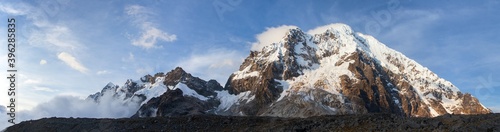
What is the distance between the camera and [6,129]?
76438 millimetres

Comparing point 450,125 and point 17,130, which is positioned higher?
point 17,130

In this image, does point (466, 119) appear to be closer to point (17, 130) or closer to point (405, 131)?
point (405, 131)

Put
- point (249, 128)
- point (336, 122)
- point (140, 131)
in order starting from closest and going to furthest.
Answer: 1. point (336, 122)
2. point (249, 128)
3. point (140, 131)

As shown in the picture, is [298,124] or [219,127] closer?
[298,124]

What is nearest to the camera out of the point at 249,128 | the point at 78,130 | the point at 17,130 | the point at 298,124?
the point at 298,124

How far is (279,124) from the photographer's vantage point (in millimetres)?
58125

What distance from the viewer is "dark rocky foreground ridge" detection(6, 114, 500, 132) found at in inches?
1716

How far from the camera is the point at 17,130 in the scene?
74812 millimetres

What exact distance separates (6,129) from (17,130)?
3.21 meters

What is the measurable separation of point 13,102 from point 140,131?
1797 centimetres

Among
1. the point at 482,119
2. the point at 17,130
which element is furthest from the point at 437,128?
the point at 17,130

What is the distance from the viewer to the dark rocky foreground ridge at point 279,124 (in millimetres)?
43594

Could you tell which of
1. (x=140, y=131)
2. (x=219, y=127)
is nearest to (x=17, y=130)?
(x=140, y=131)

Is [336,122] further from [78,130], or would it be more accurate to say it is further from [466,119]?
[78,130]
